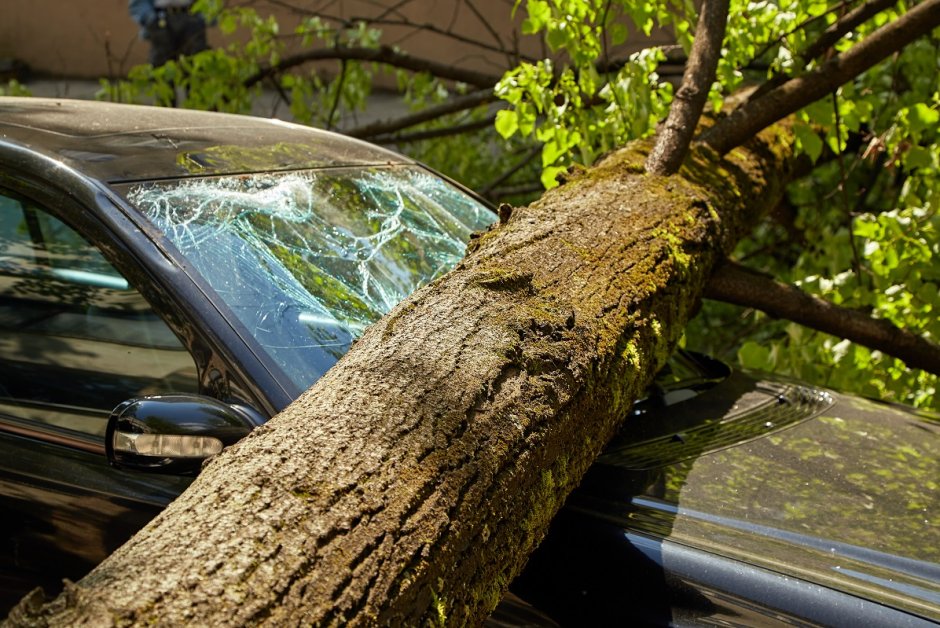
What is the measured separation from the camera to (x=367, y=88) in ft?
21.4

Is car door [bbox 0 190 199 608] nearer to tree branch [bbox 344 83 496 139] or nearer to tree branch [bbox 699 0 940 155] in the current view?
tree branch [bbox 699 0 940 155]

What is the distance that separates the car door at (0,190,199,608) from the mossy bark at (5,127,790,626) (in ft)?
1.95

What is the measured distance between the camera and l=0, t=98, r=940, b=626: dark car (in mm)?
2143

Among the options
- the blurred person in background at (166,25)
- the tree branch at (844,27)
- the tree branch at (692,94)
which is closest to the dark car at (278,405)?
the tree branch at (692,94)

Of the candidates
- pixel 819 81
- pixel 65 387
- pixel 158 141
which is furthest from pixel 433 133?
pixel 65 387

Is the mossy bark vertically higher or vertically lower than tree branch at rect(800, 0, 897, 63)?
lower

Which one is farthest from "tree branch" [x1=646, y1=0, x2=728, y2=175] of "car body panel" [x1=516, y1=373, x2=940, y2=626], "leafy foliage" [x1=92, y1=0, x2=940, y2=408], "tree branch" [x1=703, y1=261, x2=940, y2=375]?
"car body panel" [x1=516, y1=373, x2=940, y2=626]

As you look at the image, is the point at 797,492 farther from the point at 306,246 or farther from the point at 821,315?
the point at 821,315

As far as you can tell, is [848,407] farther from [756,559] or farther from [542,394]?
[542,394]

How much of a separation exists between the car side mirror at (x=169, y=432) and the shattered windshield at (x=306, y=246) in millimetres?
221

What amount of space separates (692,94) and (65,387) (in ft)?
7.16

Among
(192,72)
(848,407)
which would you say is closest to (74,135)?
(848,407)

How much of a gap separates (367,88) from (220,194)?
3.92 meters

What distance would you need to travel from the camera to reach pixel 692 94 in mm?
3619
